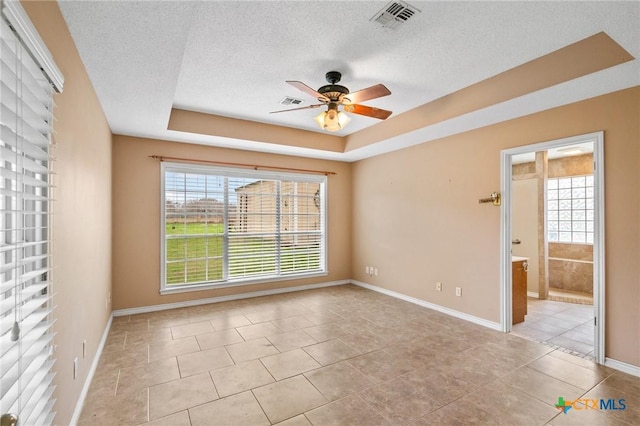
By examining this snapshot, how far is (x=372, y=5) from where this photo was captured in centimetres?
211

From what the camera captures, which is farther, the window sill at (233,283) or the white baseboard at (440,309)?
the window sill at (233,283)

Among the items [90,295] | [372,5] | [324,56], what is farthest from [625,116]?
[90,295]

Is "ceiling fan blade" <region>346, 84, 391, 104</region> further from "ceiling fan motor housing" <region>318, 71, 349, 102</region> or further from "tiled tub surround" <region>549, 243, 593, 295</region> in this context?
"tiled tub surround" <region>549, 243, 593, 295</region>

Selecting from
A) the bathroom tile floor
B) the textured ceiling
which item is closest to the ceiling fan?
the textured ceiling

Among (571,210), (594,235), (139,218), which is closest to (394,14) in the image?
(594,235)

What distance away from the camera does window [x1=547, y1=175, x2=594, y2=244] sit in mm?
5949

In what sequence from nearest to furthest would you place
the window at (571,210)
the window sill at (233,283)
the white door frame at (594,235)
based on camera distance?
the white door frame at (594,235) < the window sill at (233,283) < the window at (571,210)

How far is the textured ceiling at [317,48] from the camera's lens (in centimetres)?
202

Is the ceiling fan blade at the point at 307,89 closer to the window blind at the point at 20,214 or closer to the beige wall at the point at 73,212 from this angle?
the beige wall at the point at 73,212

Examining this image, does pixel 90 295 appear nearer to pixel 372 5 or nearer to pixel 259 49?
pixel 259 49

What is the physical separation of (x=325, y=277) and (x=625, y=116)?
4.73m

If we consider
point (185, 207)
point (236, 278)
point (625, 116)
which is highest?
point (625, 116)

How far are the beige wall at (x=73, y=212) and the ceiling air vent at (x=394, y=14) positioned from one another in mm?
1944

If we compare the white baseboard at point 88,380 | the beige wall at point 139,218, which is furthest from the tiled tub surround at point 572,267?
the white baseboard at point 88,380
